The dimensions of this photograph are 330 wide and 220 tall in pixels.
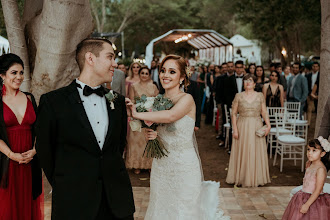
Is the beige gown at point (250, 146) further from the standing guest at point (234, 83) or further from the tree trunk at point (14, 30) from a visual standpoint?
the tree trunk at point (14, 30)

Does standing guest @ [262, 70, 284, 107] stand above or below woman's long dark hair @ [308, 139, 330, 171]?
above

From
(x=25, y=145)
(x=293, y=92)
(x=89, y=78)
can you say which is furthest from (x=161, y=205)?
(x=293, y=92)

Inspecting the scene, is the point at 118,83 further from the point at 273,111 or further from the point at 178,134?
the point at 178,134

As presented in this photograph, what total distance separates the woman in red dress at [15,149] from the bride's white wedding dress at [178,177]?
130 cm

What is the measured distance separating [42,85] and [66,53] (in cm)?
53

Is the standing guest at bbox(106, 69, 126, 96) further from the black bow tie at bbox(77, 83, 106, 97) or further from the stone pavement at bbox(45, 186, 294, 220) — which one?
the black bow tie at bbox(77, 83, 106, 97)

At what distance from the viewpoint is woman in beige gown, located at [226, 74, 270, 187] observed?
6.43 m

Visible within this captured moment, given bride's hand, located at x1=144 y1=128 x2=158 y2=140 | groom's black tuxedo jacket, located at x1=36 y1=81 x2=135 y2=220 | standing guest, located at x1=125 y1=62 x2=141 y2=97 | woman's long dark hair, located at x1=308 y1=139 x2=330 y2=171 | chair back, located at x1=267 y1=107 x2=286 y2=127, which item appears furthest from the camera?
chair back, located at x1=267 y1=107 x2=286 y2=127

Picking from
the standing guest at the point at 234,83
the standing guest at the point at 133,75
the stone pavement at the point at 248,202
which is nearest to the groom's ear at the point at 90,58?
the stone pavement at the point at 248,202

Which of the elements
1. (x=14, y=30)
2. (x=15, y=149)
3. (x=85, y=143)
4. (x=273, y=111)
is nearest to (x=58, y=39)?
(x=14, y=30)

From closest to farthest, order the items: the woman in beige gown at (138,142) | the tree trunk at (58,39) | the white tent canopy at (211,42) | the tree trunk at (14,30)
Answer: the tree trunk at (58,39) < the tree trunk at (14,30) < the woman in beige gown at (138,142) < the white tent canopy at (211,42)

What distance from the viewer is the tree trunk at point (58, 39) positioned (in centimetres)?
439

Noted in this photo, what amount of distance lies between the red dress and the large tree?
2.64 feet

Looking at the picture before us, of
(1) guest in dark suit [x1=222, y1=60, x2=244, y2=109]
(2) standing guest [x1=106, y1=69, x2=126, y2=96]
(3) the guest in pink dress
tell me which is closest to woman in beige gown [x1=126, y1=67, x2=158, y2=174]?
(2) standing guest [x1=106, y1=69, x2=126, y2=96]
